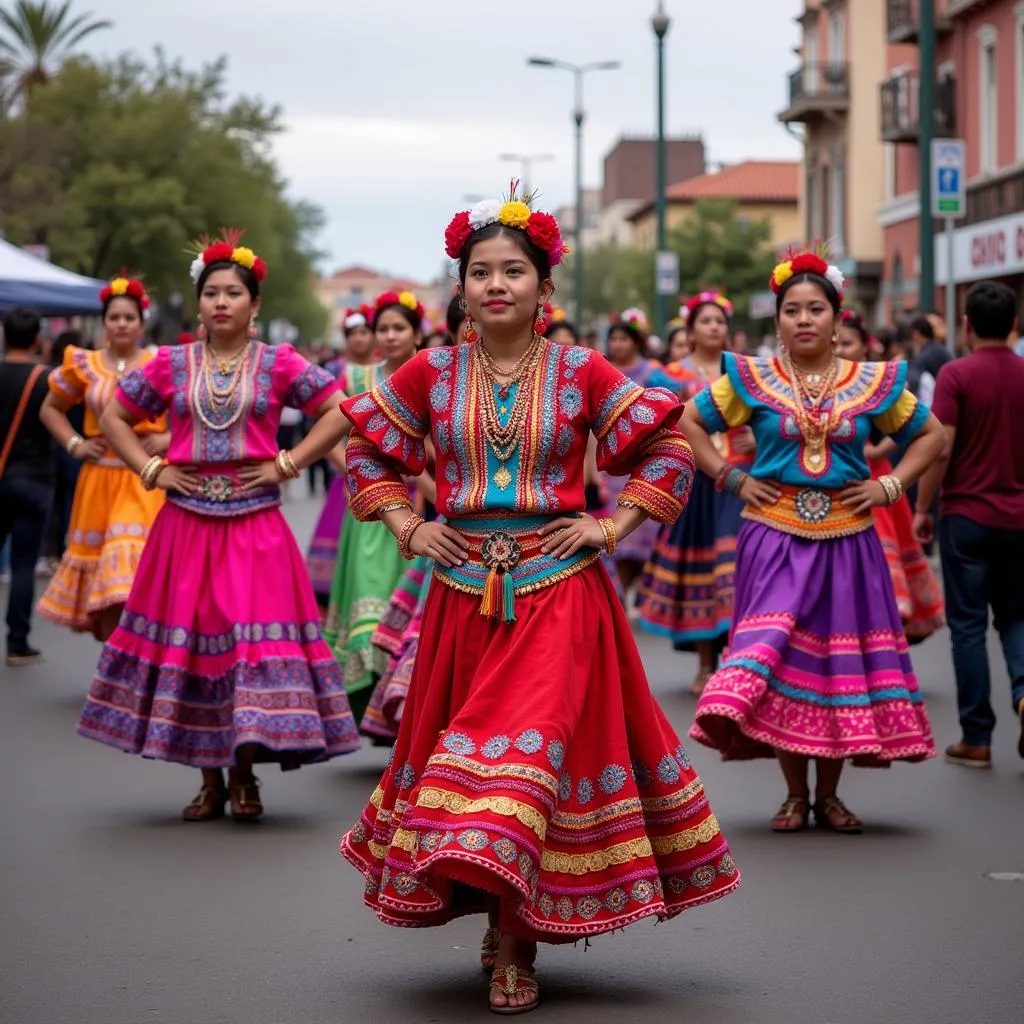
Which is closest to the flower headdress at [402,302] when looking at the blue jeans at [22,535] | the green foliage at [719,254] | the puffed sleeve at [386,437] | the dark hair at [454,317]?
the dark hair at [454,317]

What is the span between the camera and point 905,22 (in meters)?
45.4

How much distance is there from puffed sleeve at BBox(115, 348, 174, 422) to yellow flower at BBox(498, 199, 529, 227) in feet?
9.66

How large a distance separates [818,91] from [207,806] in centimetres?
4982

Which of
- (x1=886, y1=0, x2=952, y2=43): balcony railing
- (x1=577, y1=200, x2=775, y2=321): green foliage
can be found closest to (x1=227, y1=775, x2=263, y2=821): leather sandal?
(x1=886, y1=0, x2=952, y2=43): balcony railing

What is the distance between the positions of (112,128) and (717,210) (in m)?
24.2

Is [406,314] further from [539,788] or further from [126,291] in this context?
[539,788]

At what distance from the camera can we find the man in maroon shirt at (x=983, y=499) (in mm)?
9883

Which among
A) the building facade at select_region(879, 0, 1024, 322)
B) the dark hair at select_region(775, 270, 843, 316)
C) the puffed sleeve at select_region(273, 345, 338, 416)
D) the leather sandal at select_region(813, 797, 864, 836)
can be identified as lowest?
the leather sandal at select_region(813, 797, 864, 836)

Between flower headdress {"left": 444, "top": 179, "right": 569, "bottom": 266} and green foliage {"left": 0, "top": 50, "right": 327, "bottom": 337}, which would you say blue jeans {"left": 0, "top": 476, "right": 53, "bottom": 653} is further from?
green foliage {"left": 0, "top": 50, "right": 327, "bottom": 337}

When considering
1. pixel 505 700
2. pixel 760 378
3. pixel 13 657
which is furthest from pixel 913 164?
pixel 505 700

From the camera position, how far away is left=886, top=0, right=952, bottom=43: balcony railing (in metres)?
42.3

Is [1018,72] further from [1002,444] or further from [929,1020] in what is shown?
[929,1020]

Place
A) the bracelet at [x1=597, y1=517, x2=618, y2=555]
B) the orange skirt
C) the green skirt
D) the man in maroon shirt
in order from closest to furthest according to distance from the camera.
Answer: the bracelet at [x1=597, y1=517, x2=618, y2=555]
the man in maroon shirt
the green skirt
the orange skirt

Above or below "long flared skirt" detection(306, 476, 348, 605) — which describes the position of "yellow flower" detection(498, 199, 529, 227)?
above
